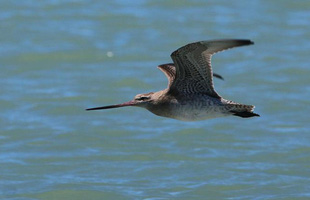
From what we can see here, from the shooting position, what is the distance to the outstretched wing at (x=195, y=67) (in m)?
7.96

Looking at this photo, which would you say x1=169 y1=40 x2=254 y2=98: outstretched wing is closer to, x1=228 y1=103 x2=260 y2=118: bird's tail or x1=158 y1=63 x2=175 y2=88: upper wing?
x1=228 y1=103 x2=260 y2=118: bird's tail

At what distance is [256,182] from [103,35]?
312 inches

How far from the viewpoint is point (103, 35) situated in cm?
1745

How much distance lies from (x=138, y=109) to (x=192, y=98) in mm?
4733

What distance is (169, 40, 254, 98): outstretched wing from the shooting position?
314 inches

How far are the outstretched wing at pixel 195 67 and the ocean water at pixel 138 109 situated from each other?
1.59 m

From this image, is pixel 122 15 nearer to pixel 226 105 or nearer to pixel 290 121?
pixel 290 121

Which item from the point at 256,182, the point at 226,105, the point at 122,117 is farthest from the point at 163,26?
the point at 226,105

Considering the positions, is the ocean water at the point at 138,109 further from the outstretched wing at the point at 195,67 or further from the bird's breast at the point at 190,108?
the outstretched wing at the point at 195,67

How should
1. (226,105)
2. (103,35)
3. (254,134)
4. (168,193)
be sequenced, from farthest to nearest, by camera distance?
(103,35) → (254,134) → (168,193) → (226,105)

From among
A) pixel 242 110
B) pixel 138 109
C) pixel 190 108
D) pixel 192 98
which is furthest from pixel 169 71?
pixel 138 109

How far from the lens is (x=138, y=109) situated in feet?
43.4

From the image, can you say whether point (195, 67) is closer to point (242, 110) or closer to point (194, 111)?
point (194, 111)

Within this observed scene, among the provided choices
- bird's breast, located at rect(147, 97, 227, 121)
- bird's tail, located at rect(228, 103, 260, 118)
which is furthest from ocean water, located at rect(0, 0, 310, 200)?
bird's tail, located at rect(228, 103, 260, 118)
